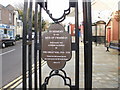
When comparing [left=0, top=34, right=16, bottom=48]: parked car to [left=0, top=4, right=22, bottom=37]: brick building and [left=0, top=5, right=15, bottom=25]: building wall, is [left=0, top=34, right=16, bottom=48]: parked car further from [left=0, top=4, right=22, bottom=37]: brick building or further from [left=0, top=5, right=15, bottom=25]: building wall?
[left=0, top=5, right=15, bottom=25]: building wall

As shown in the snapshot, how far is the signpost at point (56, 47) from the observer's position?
346 cm

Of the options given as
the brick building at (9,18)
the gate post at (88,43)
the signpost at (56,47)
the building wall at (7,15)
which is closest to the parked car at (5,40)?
the brick building at (9,18)

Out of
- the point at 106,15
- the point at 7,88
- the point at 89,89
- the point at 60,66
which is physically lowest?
the point at 7,88

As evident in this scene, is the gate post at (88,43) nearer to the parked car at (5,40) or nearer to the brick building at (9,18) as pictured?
the parked car at (5,40)

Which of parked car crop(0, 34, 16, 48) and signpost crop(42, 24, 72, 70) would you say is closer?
signpost crop(42, 24, 72, 70)

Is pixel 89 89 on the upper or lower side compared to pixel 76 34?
lower

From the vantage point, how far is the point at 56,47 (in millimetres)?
3488

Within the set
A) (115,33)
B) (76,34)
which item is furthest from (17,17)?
(76,34)

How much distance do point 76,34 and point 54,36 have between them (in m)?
0.39

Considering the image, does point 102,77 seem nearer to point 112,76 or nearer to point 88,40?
point 112,76

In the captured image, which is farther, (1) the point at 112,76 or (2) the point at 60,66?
(1) the point at 112,76

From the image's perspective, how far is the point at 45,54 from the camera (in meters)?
3.53

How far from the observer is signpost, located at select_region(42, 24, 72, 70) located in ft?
11.3

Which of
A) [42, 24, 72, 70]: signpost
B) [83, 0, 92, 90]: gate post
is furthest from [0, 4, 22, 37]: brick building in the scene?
[83, 0, 92, 90]: gate post
